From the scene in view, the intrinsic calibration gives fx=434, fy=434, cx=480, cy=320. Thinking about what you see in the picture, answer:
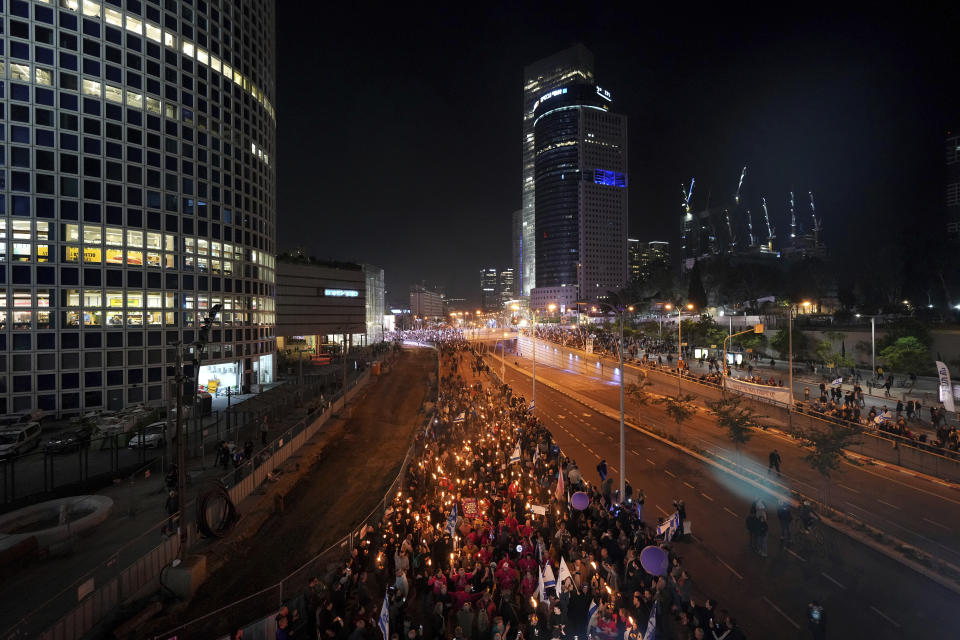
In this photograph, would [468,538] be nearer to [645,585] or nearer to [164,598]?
[645,585]

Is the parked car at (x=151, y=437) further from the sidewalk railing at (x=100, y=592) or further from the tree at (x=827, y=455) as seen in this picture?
the tree at (x=827, y=455)

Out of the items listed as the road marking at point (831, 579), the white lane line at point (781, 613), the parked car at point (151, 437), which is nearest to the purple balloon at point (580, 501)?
the white lane line at point (781, 613)

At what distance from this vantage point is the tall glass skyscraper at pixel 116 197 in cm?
3325

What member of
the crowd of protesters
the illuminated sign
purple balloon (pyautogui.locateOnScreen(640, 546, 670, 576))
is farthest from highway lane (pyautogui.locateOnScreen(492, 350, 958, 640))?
the illuminated sign

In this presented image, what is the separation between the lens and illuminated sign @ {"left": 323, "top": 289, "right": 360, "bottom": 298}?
9294 centimetres

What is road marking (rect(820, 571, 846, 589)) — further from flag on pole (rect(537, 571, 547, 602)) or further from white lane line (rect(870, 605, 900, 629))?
flag on pole (rect(537, 571, 547, 602))

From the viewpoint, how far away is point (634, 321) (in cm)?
11219

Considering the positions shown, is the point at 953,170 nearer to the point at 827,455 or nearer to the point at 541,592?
the point at 827,455

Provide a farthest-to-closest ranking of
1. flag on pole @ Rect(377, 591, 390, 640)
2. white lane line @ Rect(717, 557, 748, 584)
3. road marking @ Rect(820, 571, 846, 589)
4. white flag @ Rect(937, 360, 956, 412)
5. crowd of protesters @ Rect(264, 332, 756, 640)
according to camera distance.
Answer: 1. white flag @ Rect(937, 360, 956, 412)
2. white lane line @ Rect(717, 557, 748, 584)
3. road marking @ Rect(820, 571, 846, 589)
4. crowd of protesters @ Rect(264, 332, 756, 640)
5. flag on pole @ Rect(377, 591, 390, 640)

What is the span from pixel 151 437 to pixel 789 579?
99.2ft

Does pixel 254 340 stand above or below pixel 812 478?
above

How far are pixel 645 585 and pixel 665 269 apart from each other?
4860 inches

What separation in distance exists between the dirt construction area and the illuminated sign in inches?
2252

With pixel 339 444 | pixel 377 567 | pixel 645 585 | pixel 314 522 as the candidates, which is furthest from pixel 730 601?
pixel 339 444
